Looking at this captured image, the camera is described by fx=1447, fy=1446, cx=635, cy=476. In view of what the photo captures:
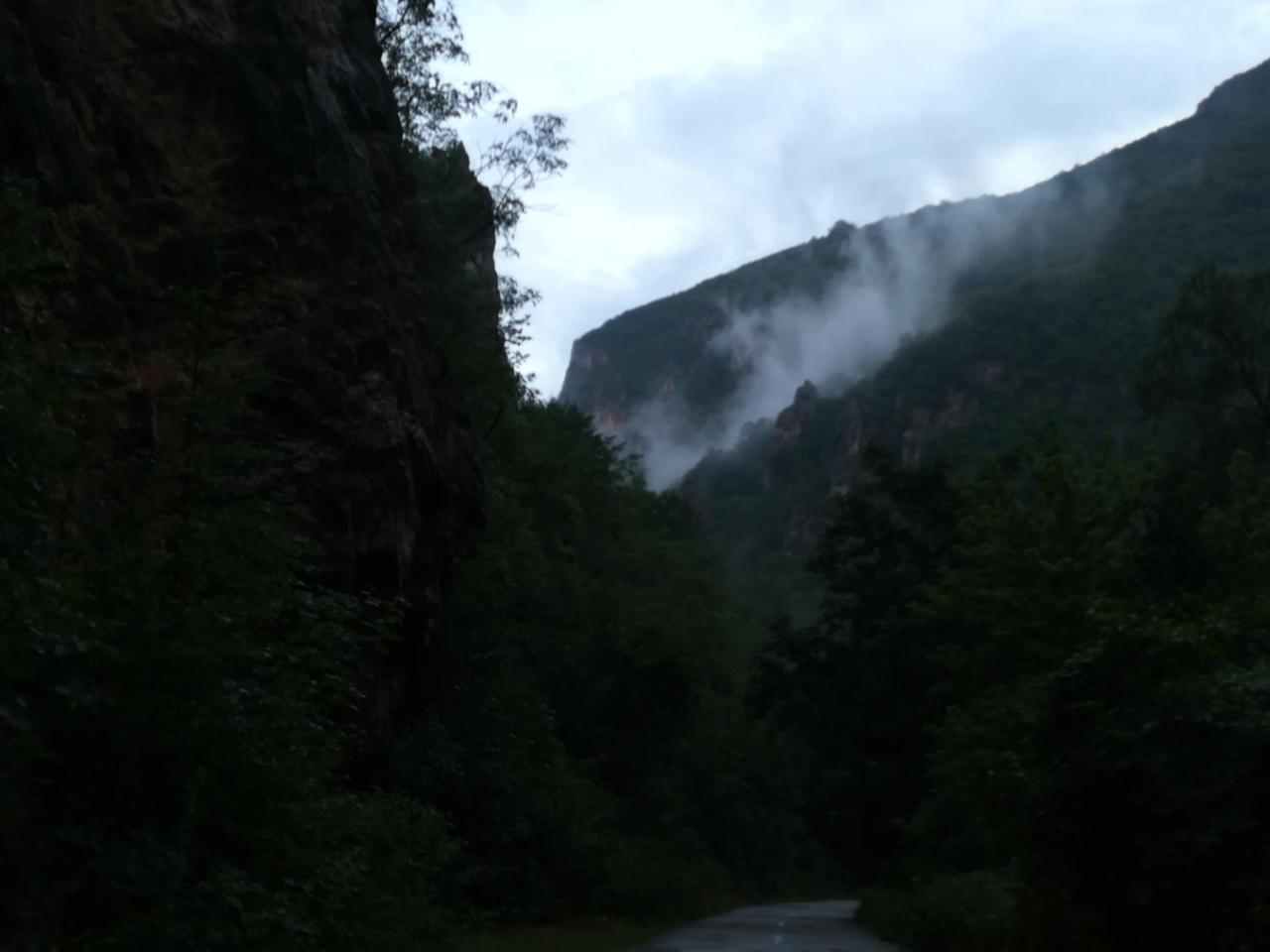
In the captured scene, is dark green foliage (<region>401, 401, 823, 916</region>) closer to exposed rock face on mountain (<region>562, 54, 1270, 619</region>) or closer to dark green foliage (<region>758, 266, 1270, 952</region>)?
dark green foliage (<region>758, 266, 1270, 952</region>)

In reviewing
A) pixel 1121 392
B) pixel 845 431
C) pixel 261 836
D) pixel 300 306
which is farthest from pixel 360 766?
pixel 845 431

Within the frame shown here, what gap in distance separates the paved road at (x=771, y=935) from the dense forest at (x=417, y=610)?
116cm

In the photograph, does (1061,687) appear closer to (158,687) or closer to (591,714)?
(158,687)

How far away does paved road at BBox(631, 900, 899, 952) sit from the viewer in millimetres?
→ 22609

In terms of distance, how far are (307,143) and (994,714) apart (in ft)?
43.3

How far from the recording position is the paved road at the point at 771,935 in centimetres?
2261

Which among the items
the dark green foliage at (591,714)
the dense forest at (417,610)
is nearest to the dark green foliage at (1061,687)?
the dense forest at (417,610)

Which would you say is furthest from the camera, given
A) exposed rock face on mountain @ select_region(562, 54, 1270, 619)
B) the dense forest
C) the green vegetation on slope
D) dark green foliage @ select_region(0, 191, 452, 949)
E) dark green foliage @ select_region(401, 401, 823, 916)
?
exposed rock face on mountain @ select_region(562, 54, 1270, 619)

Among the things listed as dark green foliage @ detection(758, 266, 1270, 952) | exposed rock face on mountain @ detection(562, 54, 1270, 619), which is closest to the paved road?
dark green foliage @ detection(758, 266, 1270, 952)

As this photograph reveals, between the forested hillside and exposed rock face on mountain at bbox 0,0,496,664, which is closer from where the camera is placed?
the forested hillside

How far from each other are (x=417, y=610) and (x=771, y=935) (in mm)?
9757

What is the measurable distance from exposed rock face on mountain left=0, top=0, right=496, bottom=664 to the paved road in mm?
7117

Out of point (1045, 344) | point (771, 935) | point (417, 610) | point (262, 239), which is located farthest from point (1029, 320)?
point (262, 239)

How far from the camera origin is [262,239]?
17.7 metres
